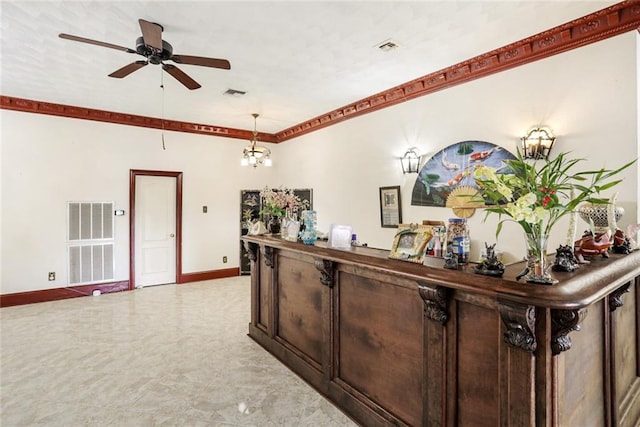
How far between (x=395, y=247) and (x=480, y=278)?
2.23 feet

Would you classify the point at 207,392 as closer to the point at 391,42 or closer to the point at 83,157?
the point at 391,42

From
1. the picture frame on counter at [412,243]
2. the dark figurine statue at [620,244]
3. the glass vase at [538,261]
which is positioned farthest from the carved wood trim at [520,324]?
the dark figurine statue at [620,244]

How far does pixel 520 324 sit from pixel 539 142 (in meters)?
2.44

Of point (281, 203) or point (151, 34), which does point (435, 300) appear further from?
point (151, 34)

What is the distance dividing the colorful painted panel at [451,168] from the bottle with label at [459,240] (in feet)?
6.54

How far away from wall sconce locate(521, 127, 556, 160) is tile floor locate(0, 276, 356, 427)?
281 centimetres

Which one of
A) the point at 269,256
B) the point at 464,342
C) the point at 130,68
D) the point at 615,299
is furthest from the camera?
the point at 269,256

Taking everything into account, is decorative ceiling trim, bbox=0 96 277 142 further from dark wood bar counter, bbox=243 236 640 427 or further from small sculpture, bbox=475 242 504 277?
small sculpture, bbox=475 242 504 277

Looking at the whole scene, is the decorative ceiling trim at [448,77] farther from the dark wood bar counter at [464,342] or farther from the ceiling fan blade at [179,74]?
the ceiling fan blade at [179,74]

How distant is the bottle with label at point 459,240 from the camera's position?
174 centimetres

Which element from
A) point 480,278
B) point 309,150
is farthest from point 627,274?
point 309,150

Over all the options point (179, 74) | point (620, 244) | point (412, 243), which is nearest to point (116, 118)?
point (179, 74)

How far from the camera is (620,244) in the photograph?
7.17 feet

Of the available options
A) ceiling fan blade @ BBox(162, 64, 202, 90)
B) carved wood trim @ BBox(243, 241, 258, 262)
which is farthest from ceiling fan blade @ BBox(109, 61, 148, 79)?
carved wood trim @ BBox(243, 241, 258, 262)
